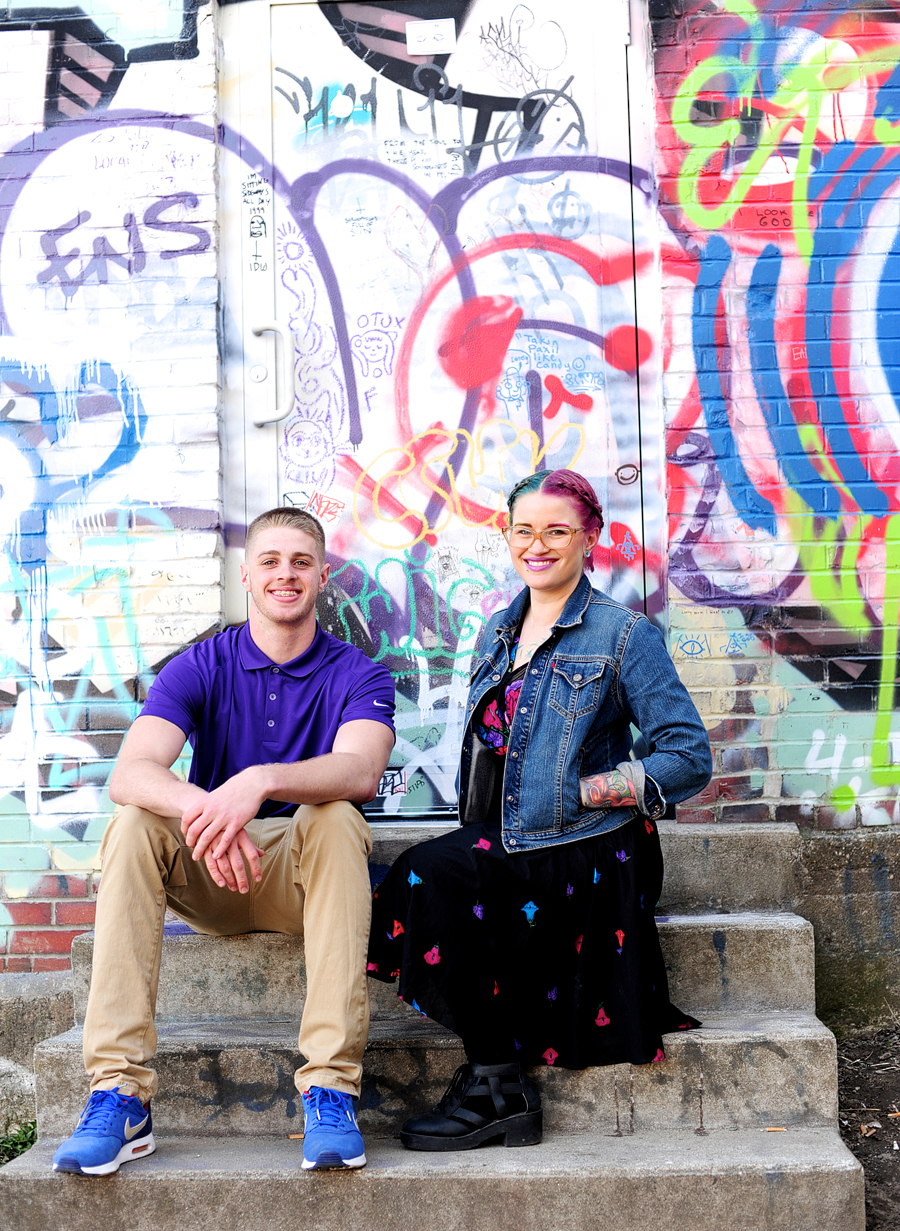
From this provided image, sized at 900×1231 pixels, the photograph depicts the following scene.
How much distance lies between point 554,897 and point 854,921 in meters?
1.32

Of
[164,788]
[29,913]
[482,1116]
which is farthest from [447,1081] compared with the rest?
[29,913]

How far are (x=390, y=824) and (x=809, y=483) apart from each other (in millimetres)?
1765

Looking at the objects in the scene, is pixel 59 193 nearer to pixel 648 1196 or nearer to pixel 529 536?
pixel 529 536

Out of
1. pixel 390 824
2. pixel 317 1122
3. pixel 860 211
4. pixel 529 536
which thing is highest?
Result: pixel 860 211

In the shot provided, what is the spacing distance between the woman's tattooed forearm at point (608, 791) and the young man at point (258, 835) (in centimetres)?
55

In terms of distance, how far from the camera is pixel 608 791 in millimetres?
2625

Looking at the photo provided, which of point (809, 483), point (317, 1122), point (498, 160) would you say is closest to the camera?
point (317, 1122)

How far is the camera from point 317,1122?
7.91 feet

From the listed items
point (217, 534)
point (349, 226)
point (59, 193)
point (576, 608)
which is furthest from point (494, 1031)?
point (59, 193)

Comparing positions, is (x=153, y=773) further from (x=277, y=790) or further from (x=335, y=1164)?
(x=335, y=1164)

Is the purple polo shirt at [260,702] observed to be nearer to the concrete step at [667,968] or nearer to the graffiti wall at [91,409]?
the concrete step at [667,968]

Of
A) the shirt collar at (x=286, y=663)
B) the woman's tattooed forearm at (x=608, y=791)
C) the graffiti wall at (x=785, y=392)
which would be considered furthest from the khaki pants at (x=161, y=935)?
the graffiti wall at (x=785, y=392)

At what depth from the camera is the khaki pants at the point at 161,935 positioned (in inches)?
96.8

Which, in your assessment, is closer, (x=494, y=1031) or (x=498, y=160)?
(x=494, y=1031)
